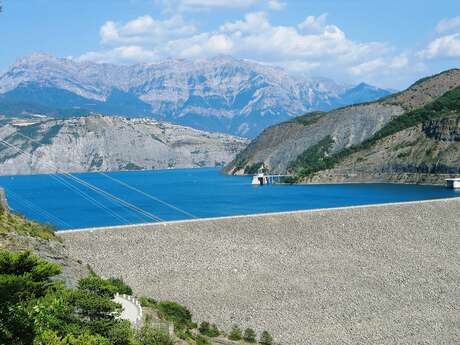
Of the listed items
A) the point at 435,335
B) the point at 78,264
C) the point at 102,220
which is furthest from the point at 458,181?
the point at 78,264

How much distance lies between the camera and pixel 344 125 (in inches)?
6137

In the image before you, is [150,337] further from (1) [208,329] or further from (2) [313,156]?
(2) [313,156]

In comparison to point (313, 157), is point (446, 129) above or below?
above

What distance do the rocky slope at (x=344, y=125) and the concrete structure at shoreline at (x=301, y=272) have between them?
4295 inches

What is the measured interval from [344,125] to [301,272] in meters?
123

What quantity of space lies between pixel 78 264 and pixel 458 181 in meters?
78.0

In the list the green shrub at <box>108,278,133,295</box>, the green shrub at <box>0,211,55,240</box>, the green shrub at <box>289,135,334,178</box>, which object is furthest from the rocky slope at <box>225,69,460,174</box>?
the green shrub at <box>108,278,133,295</box>

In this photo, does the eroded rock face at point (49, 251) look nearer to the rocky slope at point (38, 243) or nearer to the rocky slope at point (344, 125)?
the rocky slope at point (38, 243)

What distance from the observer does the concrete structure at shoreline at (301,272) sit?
3203cm

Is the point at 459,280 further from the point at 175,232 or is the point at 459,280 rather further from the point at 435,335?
the point at 175,232

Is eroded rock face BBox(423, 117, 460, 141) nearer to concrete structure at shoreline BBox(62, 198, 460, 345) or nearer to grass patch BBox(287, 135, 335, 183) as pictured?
grass patch BBox(287, 135, 335, 183)

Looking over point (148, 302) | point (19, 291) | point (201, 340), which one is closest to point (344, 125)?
point (148, 302)

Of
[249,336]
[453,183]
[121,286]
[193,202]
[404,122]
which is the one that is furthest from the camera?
[404,122]

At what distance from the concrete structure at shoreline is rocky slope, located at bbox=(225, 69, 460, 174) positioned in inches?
4295
